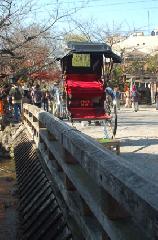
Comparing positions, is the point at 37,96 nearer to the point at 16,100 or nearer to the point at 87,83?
the point at 16,100

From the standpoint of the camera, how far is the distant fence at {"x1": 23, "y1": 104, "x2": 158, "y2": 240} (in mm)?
2291

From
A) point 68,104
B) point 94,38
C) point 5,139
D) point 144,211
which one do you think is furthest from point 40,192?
point 94,38

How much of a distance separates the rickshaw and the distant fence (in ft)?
27.5

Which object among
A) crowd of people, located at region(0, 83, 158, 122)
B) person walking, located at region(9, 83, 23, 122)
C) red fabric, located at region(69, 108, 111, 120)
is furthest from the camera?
person walking, located at region(9, 83, 23, 122)

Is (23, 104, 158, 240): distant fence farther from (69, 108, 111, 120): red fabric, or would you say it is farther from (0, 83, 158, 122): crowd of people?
(0, 83, 158, 122): crowd of people

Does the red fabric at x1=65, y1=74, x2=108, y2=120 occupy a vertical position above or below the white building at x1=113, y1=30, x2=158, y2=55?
below

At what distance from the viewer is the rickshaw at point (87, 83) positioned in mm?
13688

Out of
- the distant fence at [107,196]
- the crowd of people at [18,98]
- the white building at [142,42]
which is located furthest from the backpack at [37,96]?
the white building at [142,42]

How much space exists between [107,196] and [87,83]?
10992mm

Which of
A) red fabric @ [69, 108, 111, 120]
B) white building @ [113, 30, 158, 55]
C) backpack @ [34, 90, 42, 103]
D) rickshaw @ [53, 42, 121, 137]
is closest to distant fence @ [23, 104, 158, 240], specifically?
red fabric @ [69, 108, 111, 120]

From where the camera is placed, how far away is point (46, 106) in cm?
3045

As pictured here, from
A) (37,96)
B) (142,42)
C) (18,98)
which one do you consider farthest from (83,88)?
(142,42)

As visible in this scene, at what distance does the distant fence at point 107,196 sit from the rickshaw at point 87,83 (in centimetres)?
838

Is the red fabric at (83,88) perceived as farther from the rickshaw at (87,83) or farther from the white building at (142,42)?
the white building at (142,42)
